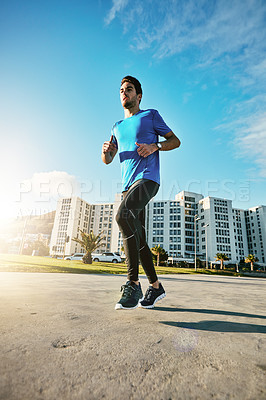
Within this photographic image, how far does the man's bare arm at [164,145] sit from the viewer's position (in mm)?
2084

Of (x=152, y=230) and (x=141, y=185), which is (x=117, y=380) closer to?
(x=141, y=185)

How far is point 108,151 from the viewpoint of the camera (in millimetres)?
2578

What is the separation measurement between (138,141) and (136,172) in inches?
14.5

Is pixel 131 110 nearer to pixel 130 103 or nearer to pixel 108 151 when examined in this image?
pixel 130 103

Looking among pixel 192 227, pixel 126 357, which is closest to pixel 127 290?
pixel 126 357

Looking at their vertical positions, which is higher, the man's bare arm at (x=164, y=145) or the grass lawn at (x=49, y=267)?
the man's bare arm at (x=164, y=145)

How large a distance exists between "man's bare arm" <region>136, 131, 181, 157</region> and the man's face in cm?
59

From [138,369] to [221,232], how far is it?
78.0 m

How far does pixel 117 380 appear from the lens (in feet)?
2.27

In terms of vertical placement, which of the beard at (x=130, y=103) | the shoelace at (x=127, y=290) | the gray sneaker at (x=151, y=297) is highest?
the beard at (x=130, y=103)

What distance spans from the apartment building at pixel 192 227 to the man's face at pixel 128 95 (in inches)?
2678

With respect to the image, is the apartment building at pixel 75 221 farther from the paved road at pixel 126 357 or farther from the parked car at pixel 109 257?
the paved road at pixel 126 357

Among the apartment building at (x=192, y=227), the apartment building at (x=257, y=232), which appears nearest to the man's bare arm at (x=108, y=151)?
the apartment building at (x=192, y=227)

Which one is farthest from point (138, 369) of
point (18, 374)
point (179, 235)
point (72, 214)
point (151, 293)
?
point (72, 214)
